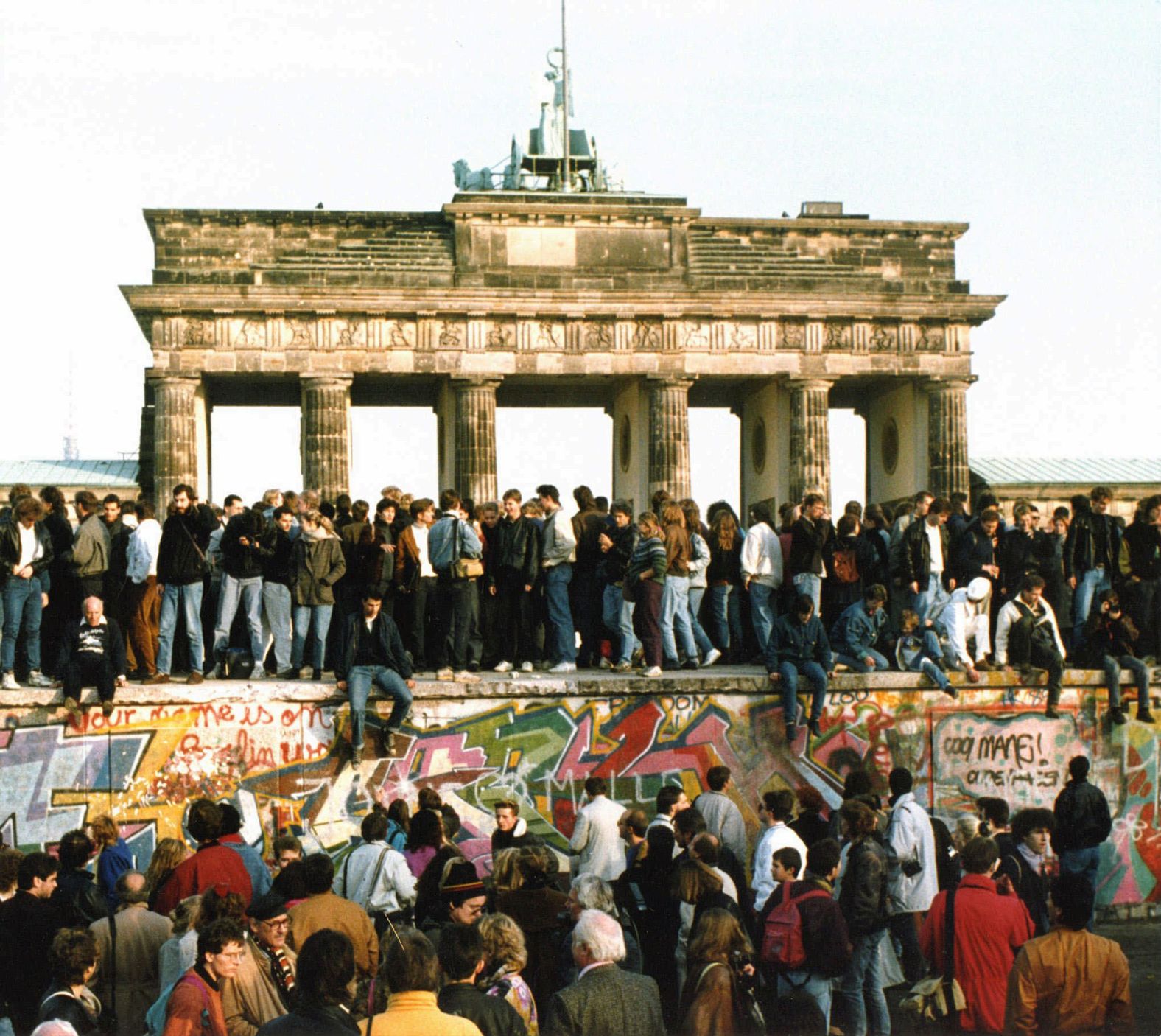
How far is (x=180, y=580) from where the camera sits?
1534 centimetres

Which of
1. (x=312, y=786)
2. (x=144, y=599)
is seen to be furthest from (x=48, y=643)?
(x=312, y=786)

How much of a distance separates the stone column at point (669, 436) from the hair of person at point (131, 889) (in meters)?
31.6

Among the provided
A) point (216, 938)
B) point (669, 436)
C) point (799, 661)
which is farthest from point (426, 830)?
point (669, 436)

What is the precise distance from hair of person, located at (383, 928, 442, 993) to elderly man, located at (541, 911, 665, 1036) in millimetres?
810

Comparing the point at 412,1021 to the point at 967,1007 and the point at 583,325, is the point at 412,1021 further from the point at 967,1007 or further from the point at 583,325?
the point at 583,325

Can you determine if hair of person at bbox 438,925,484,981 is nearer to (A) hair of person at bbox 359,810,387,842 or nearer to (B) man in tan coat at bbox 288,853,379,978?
(B) man in tan coat at bbox 288,853,379,978

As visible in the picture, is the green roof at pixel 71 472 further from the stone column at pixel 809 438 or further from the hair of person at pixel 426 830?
the hair of person at pixel 426 830

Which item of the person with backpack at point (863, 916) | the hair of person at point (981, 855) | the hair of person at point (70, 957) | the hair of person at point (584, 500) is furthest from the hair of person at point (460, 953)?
the hair of person at point (584, 500)

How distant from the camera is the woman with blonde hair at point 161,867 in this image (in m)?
9.99

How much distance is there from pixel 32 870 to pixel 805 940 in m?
4.39

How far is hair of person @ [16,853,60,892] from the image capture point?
8.99m

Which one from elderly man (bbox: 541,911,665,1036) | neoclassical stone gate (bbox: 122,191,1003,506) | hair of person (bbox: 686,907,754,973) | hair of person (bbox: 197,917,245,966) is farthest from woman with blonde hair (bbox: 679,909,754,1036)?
neoclassical stone gate (bbox: 122,191,1003,506)

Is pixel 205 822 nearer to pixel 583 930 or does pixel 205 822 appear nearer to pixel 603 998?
pixel 583 930

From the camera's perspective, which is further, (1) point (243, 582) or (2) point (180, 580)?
(1) point (243, 582)
